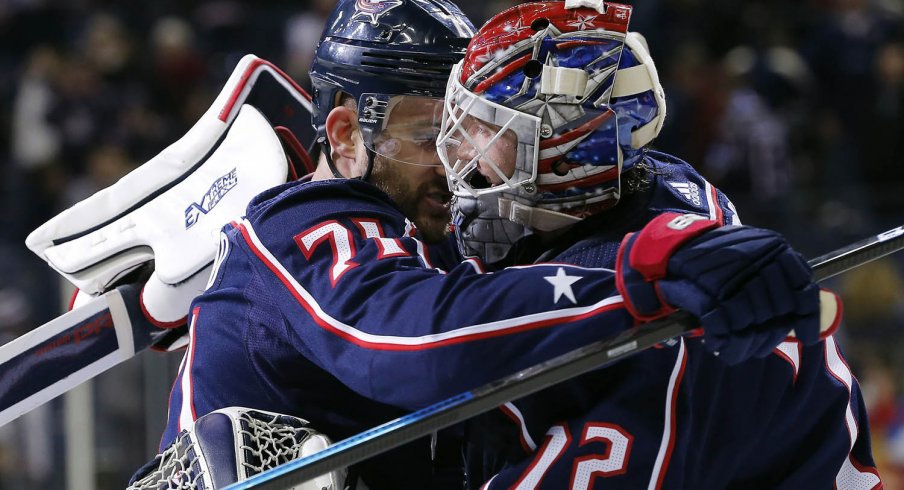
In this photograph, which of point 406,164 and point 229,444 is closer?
point 229,444

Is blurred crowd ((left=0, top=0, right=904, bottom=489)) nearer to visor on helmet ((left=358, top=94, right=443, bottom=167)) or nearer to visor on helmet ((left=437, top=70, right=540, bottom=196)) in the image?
visor on helmet ((left=358, top=94, right=443, bottom=167))

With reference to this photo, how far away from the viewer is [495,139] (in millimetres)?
1975

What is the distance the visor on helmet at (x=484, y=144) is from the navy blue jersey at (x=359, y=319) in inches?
5.5

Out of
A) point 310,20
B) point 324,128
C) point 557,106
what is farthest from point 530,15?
point 310,20

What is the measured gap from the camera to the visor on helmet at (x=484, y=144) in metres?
1.95

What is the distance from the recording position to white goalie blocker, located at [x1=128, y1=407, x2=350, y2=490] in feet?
6.67

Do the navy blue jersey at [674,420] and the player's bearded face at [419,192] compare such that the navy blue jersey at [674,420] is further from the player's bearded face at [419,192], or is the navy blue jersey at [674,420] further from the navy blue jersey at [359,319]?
the player's bearded face at [419,192]

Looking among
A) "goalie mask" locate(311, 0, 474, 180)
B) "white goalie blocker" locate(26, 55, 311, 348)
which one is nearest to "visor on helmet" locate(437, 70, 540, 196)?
"goalie mask" locate(311, 0, 474, 180)

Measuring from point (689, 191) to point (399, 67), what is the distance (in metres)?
0.58

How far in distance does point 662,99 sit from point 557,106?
212 millimetres

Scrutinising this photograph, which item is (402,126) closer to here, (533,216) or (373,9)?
(373,9)

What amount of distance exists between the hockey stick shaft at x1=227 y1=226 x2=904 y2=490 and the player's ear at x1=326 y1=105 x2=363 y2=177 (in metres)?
0.74

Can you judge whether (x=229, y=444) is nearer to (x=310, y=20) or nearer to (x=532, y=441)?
(x=532, y=441)

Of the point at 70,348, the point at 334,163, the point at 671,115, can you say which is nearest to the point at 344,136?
the point at 334,163
